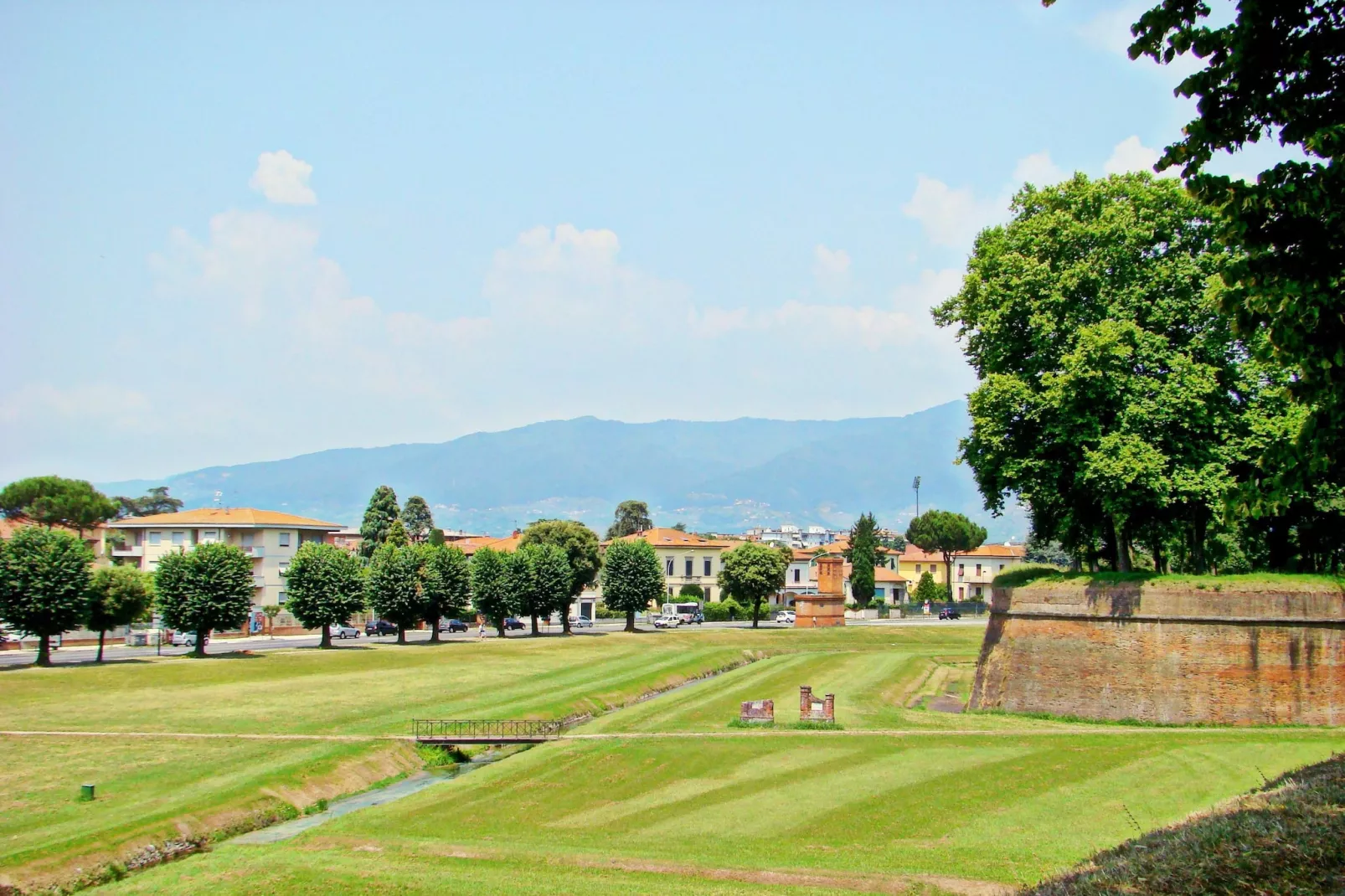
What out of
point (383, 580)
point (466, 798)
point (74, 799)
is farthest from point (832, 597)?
point (74, 799)

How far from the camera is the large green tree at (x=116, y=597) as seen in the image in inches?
2830

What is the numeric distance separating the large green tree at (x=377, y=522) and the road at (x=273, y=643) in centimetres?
2159

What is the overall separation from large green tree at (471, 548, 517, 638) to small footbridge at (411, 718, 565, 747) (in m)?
45.0

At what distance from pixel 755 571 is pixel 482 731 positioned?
65.3m

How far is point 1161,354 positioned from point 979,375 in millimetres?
8444

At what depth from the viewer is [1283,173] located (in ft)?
47.5

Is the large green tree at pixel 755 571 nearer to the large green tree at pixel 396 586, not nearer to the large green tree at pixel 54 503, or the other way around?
the large green tree at pixel 396 586

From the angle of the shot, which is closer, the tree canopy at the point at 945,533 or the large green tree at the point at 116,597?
the large green tree at the point at 116,597

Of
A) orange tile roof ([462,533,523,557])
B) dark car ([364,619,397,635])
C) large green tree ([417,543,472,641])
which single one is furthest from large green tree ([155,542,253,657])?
orange tile roof ([462,533,523,557])

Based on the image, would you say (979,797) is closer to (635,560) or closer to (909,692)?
(909,692)

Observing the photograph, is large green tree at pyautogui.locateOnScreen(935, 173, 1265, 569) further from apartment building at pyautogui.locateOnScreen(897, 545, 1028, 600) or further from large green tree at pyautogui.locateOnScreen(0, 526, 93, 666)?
apartment building at pyautogui.locateOnScreen(897, 545, 1028, 600)

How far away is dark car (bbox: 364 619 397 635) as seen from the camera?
101625 mm

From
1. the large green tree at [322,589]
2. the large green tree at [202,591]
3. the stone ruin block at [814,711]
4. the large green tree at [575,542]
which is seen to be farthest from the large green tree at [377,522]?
the stone ruin block at [814,711]

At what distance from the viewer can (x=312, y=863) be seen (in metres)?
28.9
